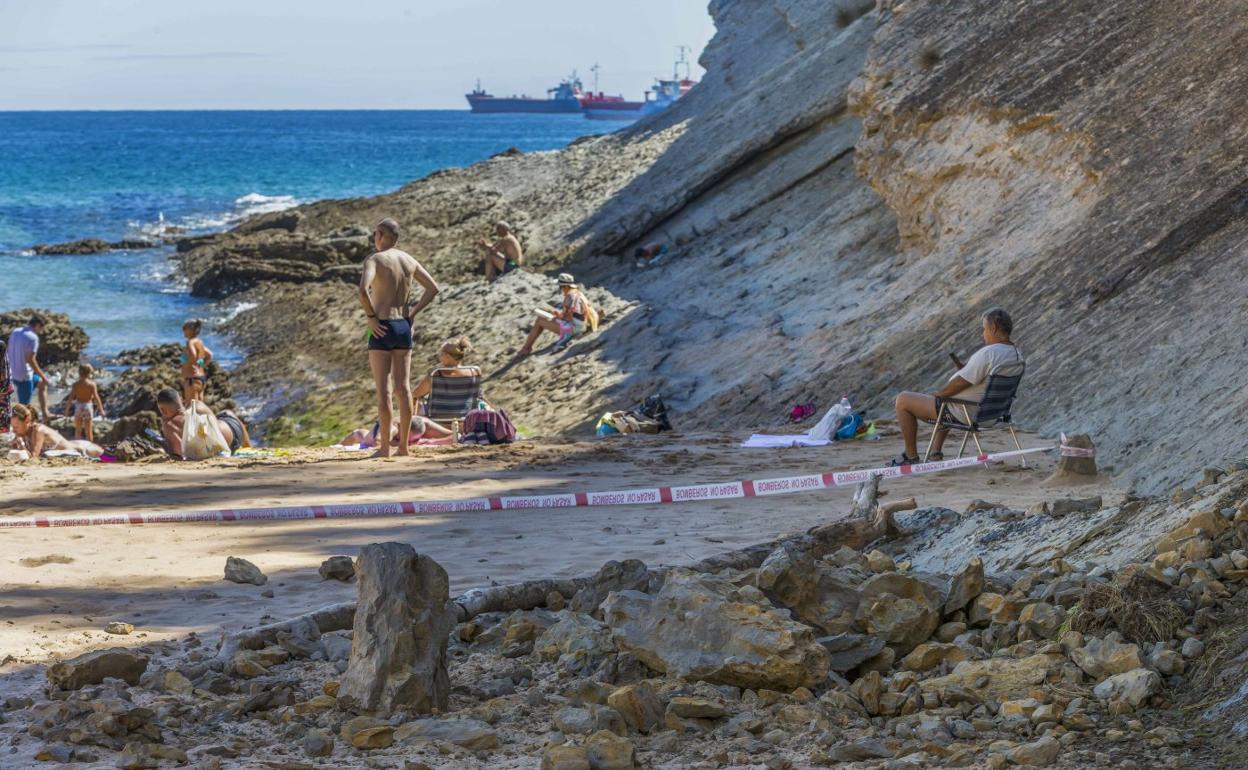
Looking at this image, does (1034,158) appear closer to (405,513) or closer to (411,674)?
(405,513)

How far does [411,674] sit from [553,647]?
0.81m

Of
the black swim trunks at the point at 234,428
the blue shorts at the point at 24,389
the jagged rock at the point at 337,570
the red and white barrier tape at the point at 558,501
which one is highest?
the blue shorts at the point at 24,389

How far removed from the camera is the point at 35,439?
569 inches

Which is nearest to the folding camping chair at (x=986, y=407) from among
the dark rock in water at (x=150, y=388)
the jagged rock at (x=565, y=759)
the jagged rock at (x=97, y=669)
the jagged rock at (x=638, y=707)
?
the jagged rock at (x=638, y=707)

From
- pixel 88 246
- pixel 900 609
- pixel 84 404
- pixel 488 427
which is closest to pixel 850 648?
pixel 900 609

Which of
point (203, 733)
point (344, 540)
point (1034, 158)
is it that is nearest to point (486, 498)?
point (344, 540)

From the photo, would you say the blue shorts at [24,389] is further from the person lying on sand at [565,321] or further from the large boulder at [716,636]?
the large boulder at [716,636]

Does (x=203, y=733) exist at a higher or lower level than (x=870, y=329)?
lower

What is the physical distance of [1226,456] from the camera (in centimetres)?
930

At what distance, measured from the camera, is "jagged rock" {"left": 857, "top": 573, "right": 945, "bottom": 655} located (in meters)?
6.42

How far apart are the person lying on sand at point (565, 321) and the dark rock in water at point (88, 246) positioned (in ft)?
90.8

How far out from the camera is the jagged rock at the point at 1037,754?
5.23 metres

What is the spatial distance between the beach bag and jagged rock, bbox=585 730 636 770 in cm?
830

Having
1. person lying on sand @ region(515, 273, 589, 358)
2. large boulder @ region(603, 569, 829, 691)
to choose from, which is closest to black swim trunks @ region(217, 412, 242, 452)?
person lying on sand @ region(515, 273, 589, 358)
